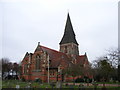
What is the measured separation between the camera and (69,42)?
53750 mm

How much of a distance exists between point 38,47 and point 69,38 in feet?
40.2

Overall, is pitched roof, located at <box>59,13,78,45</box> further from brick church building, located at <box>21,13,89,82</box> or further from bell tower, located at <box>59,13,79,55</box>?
brick church building, located at <box>21,13,89,82</box>

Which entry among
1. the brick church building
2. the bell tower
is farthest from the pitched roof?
the brick church building

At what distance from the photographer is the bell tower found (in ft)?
176

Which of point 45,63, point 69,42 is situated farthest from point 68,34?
point 45,63

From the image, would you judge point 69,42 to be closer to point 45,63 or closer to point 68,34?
point 68,34

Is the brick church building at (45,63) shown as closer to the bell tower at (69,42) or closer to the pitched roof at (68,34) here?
the bell tower at (69,42)

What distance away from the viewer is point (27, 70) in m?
47.1

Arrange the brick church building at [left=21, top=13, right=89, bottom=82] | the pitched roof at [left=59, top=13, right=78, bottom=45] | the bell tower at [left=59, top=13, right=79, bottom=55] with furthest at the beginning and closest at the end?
the pitched roof at [left=59, top=13, right=78, bottom=45] → the bell tower at [left=59, top=13, right=79, bottom=55] → the brick church building at [left=21, top=13, right=89, bottom=82]

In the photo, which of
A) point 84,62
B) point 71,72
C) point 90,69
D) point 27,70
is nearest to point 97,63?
point 90,69

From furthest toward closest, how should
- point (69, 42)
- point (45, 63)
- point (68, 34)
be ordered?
point (68, 34) → point (69, 42) → point (45, 63)

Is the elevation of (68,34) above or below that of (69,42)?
above

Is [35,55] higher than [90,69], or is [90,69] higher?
[35,55]

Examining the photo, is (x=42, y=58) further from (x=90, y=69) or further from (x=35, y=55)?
(x=90, y=69)
